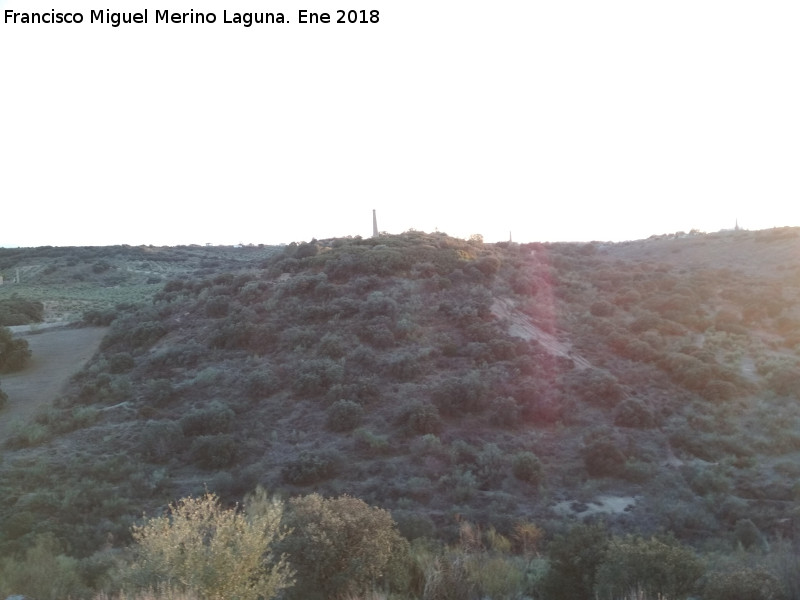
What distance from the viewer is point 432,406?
15.3m

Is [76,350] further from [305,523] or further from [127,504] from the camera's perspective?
[305,523]

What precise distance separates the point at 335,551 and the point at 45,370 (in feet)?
60.6

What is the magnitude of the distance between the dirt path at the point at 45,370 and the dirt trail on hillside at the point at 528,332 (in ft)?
45.8

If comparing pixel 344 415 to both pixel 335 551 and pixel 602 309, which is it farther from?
pixel 602 309

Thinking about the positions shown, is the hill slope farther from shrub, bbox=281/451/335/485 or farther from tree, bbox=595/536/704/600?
tree, bbox=595/536/704/600

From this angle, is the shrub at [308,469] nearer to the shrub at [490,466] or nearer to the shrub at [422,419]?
the shrub at [422,419]

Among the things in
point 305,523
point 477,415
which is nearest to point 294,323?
point 477,415

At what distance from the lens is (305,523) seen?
7090mm

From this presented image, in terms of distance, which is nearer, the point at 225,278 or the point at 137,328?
the point at 137,328

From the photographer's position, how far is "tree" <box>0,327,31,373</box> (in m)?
21.4

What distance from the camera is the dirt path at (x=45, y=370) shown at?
17.4m

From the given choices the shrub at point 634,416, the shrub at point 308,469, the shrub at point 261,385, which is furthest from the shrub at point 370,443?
the shrub at point 634,416

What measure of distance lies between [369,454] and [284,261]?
606 inches

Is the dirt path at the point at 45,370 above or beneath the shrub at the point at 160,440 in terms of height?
above
